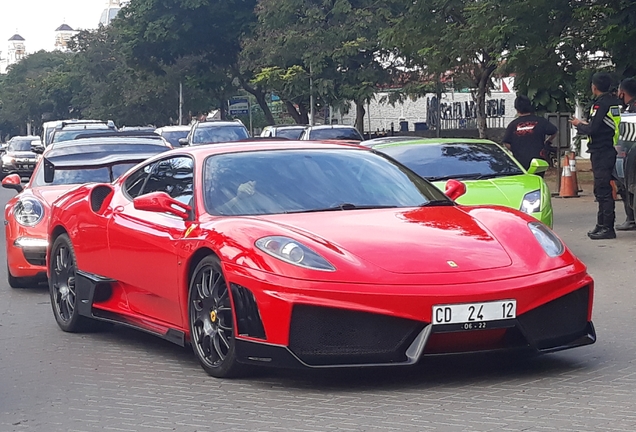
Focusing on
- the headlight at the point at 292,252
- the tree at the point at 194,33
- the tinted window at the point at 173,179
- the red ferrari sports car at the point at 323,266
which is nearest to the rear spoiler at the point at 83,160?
the tinted window at the point at 173,179

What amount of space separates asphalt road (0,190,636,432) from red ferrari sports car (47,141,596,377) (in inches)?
8.2

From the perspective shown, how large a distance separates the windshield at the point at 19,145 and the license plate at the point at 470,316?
39917 mm

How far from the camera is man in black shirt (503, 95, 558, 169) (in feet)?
48.3

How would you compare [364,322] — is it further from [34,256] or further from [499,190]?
[34,256]

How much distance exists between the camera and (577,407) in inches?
221

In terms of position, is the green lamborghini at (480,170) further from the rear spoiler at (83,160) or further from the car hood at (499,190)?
the rear spoiler at (83,160)

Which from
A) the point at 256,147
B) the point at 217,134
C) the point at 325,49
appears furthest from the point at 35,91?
the point at 256,147

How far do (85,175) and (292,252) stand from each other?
6.69m

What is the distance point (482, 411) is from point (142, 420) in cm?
161

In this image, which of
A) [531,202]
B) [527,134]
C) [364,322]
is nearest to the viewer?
[364,322]

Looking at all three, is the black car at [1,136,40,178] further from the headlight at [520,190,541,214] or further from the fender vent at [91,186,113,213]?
the fender vent at [91,186,113,213]

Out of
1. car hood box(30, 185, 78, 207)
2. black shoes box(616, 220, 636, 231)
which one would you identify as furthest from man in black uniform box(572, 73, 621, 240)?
car hood box(30, 185, 78, 207)

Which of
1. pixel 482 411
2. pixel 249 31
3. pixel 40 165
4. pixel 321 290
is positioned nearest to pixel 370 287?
pixel 321 290

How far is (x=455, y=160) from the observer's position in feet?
40.2
